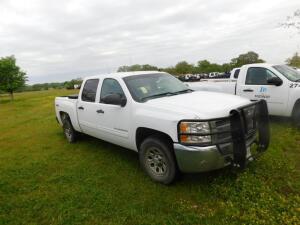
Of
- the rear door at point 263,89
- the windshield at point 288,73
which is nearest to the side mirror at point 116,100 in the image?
the rear door at point 263,89

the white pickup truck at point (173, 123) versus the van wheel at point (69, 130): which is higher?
the white pickup truck at point (173, 123)

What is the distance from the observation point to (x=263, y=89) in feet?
23.4

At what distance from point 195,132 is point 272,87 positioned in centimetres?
452

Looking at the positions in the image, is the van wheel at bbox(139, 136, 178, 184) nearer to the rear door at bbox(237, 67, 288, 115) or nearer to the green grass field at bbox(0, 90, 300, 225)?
the green grass field at bbox(0, 90, 300, 225)

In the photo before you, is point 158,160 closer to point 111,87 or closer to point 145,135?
point 145,135

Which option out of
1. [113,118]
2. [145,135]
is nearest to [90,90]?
[113,118]

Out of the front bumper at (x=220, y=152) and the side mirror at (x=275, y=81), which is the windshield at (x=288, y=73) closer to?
the side mirror at (x=275, y=81)

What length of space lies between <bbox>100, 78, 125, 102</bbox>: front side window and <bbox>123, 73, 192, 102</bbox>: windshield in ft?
0.61

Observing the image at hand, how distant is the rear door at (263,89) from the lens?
269 inches

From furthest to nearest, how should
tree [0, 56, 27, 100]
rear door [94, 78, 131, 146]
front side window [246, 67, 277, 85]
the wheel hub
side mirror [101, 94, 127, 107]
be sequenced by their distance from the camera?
1. tree [0, 56, 27, 100]
2. front side window [246, 67, 277, 85]
3. rear door [94, 78, 131, 146]
4. side mirror [101, 94, 127, 107]
5. the wheel hub

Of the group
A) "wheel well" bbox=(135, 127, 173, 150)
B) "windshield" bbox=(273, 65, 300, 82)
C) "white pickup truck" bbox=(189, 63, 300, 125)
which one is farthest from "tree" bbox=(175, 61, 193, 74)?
"wheel well" bbox=(135, 127, 173, 150)

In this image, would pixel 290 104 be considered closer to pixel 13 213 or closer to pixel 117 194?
pixel 117 194

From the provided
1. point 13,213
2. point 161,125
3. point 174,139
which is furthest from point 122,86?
point 13,213

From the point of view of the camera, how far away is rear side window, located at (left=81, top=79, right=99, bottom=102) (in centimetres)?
561
